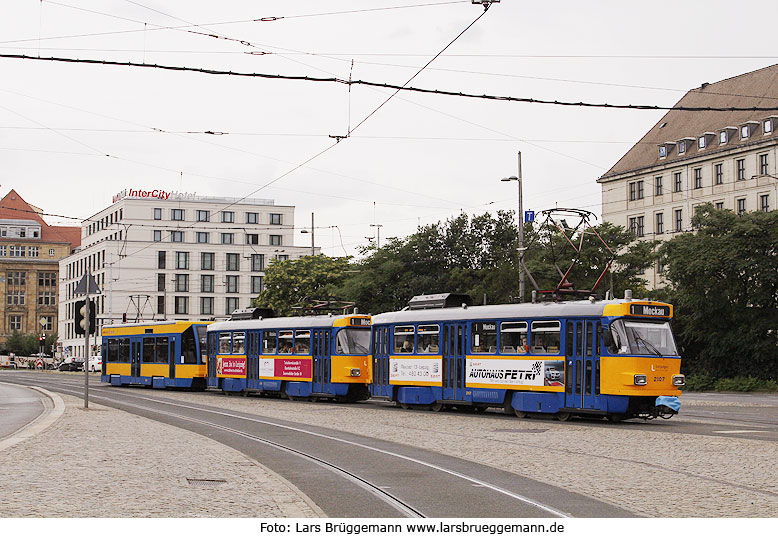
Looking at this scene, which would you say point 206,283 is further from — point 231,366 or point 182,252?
point 231,366

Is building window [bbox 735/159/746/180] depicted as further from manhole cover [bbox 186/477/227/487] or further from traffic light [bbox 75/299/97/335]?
manhole cover [bbox 186/477/227/487]

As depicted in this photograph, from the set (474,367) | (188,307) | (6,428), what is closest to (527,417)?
(474,367)

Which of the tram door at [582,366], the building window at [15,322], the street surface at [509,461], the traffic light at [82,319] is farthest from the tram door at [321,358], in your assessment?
the building window at [15,322]

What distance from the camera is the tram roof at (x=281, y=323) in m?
34.3

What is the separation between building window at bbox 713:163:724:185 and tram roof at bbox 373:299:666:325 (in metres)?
59.1

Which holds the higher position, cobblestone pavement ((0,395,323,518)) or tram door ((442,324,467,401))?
tram door ((442,324,467,401))

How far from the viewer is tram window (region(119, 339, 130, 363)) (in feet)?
166

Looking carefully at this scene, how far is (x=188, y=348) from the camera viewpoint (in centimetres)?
4525

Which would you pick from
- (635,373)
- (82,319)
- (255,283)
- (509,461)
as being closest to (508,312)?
(635,373)

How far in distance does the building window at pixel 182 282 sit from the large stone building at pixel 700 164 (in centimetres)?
4611

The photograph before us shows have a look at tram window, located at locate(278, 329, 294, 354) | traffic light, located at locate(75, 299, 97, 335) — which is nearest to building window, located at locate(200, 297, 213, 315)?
tram window, located at locate(278, 329, 294, 354)

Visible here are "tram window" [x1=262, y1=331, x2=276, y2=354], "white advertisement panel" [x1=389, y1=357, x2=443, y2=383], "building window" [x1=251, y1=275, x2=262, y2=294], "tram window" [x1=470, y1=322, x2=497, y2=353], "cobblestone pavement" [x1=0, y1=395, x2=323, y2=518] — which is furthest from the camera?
"building window" [x1=251, y1=275, x2=262, y2=294]

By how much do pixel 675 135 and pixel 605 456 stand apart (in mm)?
79513
